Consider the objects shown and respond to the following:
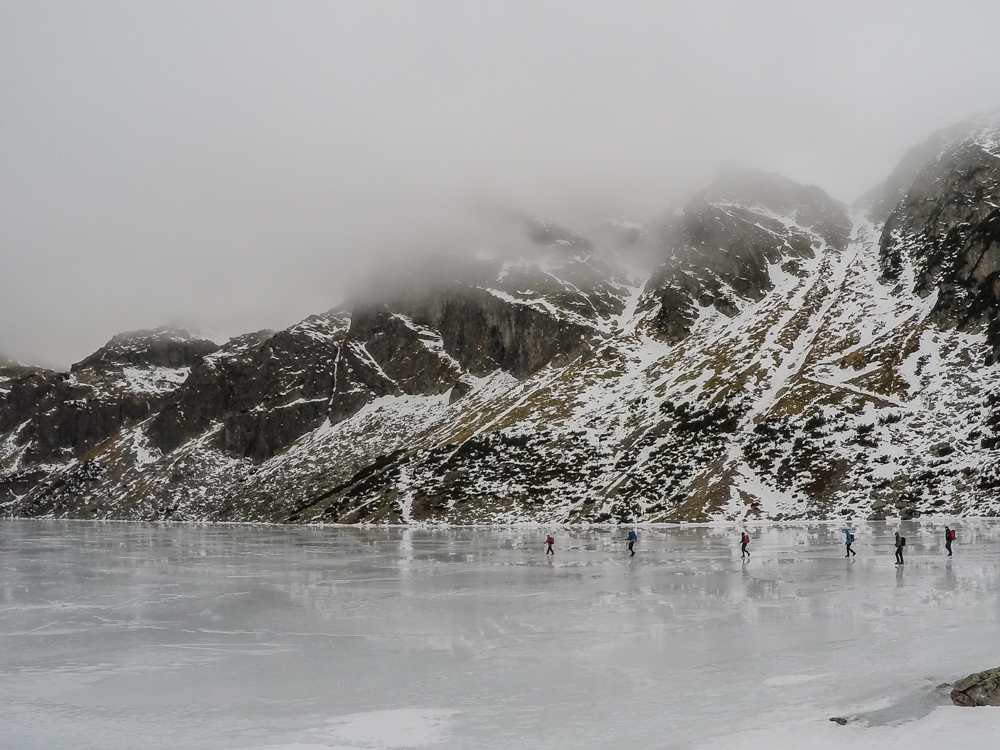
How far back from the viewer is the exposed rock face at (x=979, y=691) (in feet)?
40.4

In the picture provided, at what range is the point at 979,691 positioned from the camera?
12.5 m

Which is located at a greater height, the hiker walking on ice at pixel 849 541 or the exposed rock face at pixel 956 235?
the exposed rock face at pixel 956 235

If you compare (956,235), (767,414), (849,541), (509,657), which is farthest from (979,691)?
(956,235)

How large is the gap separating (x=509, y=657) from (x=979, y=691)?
10.4 metres

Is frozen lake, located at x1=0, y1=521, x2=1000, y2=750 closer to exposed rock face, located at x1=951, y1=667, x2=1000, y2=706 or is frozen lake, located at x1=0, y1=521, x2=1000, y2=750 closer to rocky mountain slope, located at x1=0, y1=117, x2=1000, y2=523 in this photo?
exposed rock face, located at x1=951, y1=667, x2=1000, y2=706

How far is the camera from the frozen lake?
13.0m

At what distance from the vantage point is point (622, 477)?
109938 millimetres

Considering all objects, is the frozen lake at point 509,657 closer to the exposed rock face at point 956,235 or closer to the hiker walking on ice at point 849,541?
the hiker walking on ice at point 849,541

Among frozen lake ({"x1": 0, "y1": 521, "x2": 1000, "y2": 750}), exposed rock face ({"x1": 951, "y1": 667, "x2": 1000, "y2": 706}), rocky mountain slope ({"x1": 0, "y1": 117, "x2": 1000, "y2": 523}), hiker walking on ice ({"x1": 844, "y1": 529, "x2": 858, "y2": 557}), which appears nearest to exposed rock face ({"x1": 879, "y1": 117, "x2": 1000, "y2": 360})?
rocky mountain slope ({"x1": 0, "y1": 117, "x2": 1000, "y2": 523})

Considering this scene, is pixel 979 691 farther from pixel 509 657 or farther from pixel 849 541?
pixel 849 541

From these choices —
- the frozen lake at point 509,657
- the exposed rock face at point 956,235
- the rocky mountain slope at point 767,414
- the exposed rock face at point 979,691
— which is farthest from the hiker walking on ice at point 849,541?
the exposed rock face at point 956,235

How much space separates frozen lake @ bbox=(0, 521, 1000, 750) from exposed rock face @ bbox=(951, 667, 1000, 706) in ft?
1.15

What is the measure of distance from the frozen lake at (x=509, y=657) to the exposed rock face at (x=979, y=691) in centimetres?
35

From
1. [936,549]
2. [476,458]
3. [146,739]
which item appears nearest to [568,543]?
[936,549]
